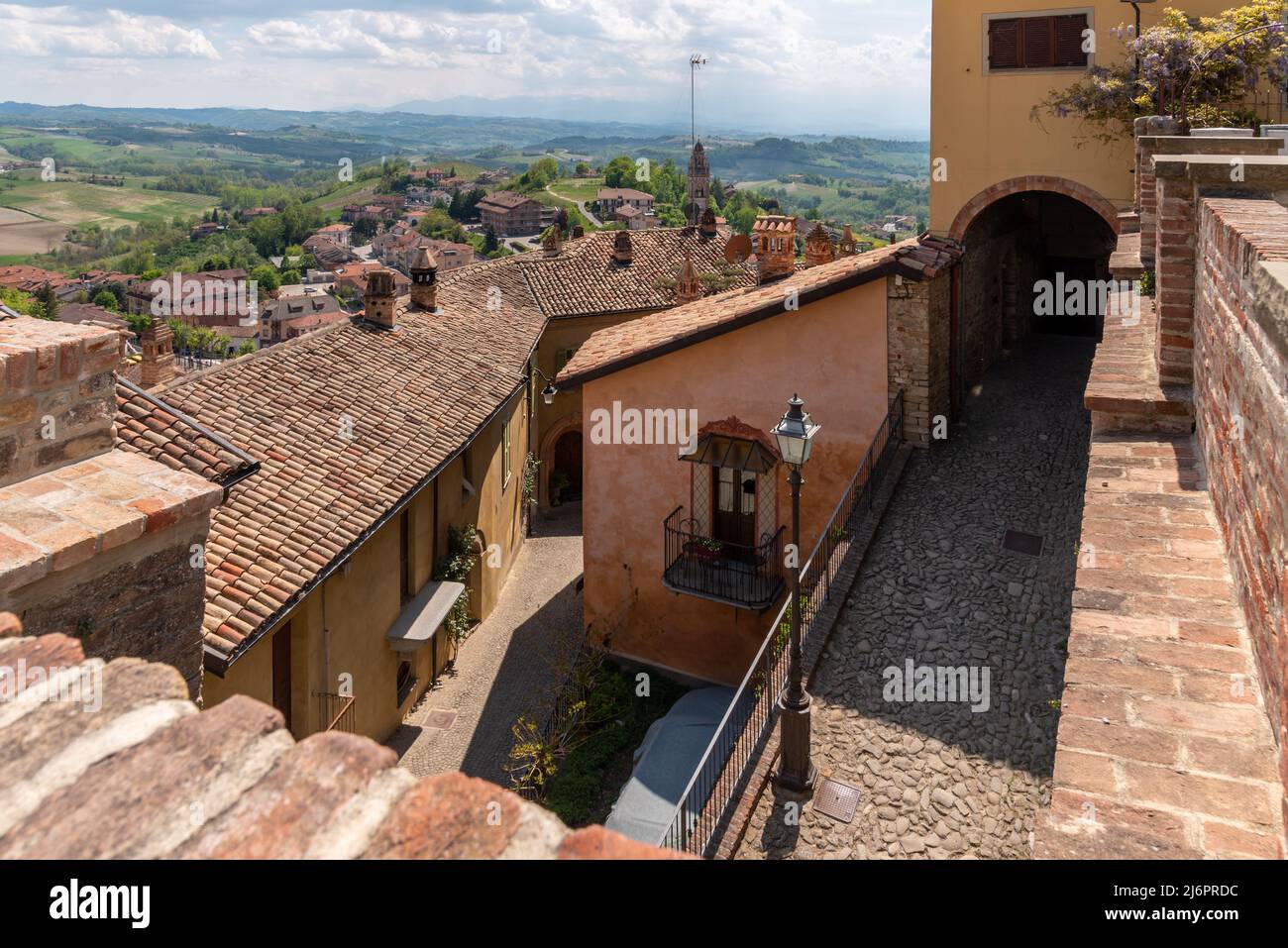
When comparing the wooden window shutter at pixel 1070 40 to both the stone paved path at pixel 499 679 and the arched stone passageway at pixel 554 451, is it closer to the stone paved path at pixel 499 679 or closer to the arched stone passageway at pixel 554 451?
the stone paved path at pixel 499 679

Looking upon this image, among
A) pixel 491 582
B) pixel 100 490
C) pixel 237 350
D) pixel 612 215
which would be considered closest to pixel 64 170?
pixel 237 350

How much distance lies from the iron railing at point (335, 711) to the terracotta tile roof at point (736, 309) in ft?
17.2

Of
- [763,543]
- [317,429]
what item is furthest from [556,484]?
[763,543]

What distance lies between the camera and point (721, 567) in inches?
506

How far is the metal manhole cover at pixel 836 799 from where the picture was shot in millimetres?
7691

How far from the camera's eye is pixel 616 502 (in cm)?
1399

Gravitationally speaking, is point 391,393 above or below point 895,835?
above

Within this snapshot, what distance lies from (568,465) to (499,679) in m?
12.4

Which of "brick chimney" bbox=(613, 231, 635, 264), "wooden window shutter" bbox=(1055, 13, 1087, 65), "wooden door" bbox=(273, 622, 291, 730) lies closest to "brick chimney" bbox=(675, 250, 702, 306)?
"brick chimney" bbox=(613, 231, 635, 264)

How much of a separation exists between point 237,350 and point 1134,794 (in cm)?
10275

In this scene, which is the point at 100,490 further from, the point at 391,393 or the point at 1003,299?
the point at 1003,299

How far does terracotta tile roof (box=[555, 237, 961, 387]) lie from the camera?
1203 cm
